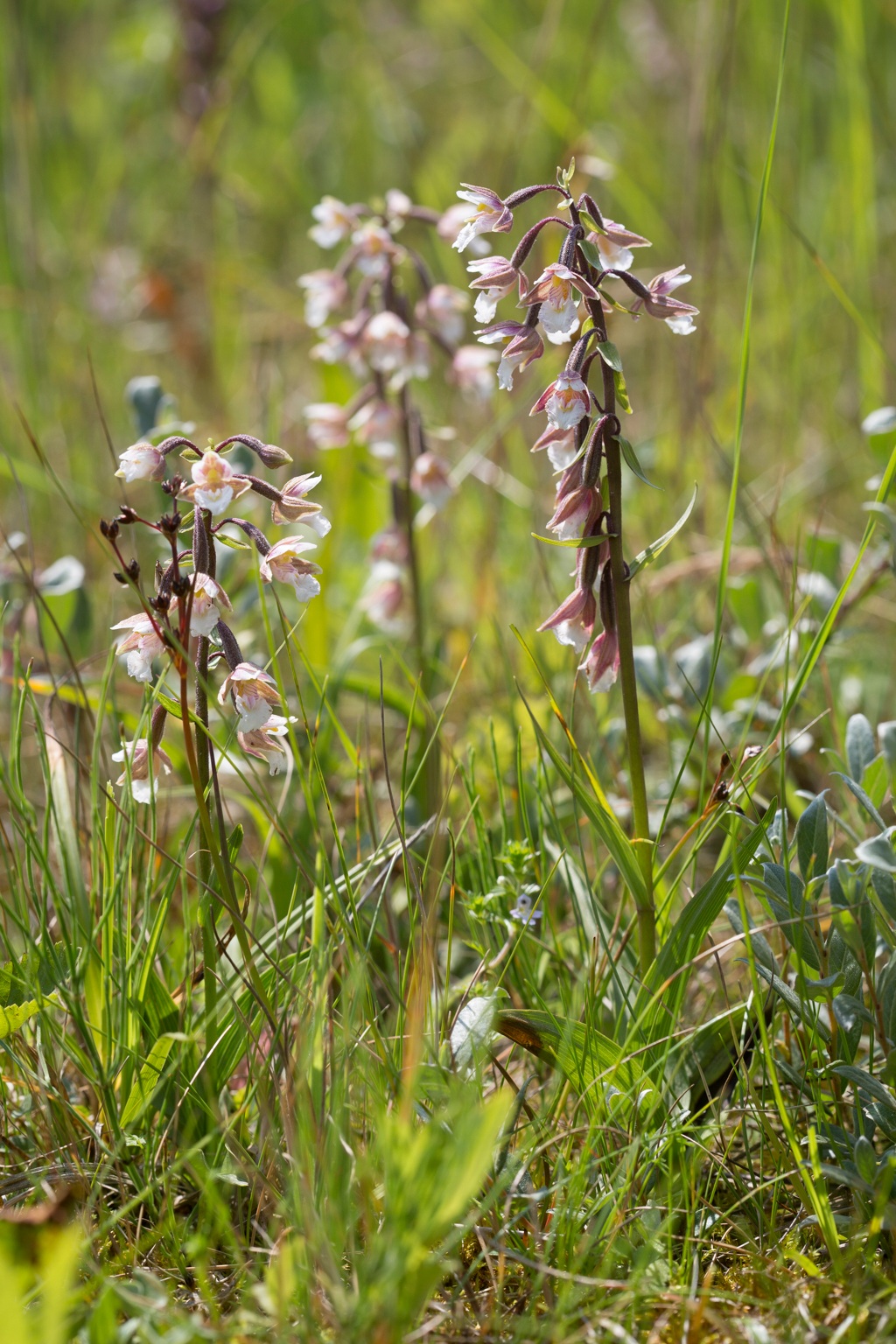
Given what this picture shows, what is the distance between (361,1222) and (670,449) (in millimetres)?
2722

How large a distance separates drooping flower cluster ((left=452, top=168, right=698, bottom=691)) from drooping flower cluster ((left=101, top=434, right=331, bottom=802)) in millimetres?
302

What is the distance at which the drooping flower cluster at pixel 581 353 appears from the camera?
1317 mm

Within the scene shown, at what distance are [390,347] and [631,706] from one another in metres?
1.20

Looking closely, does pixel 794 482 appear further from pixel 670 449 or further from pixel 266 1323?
pixel 266 1323

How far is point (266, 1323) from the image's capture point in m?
1.00

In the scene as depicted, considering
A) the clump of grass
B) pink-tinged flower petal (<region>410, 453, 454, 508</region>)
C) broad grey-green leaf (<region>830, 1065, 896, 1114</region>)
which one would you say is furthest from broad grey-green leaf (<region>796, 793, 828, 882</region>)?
pink-tinged flower petal (<region>410, 453, 454, 508</region>)

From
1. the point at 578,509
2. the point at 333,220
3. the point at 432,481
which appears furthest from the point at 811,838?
the point at 333,220

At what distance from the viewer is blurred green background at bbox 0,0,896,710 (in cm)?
306

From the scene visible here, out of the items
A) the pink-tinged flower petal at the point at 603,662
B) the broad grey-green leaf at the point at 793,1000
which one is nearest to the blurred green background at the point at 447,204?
the pink-tinged flower petal at the point at 603,662

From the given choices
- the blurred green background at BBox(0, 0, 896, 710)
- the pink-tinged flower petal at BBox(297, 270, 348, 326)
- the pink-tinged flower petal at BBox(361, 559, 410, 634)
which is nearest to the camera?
the pink-tinged flower petal at BBox(297, 270, 348, 326)

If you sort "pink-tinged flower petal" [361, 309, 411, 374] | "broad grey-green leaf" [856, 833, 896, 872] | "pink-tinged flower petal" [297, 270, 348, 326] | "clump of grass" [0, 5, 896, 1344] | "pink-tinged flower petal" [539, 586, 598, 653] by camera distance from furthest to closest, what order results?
"pink-tinged flower petal" [297, 270, 348, 326] → "pink-tinged flower petal" [361, 309, 411, 374] → "pink-tinged flower petal" [539, 586, 598, 653] → "broad grey-green leaf" [856, 833, 896, 872] → "clump of grass" [0, 5, 896, 1344]

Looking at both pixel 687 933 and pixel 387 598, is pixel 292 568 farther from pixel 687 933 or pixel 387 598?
pixel 387 598

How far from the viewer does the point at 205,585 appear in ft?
4.20

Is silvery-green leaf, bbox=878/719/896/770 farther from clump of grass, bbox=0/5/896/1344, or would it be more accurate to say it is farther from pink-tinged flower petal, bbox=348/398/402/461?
pink-tinged flower petal, bbox=348/398/402/461
